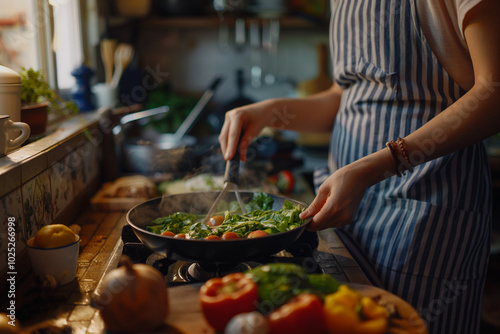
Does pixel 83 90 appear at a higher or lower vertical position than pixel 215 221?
higher

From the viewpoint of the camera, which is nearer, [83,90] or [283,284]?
[283,284]

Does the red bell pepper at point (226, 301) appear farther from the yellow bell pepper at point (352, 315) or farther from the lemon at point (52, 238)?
the lemon at point (52, 238)

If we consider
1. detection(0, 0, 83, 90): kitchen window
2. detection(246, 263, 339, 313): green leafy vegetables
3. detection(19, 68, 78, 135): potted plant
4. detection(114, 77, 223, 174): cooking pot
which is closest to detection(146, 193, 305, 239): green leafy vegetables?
detection(246, 263, 339, 313): green leafy vegetables

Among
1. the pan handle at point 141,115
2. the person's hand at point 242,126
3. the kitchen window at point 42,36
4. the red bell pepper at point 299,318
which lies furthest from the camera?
the pan handle at point 141,115

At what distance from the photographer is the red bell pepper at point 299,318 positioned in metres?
0.64

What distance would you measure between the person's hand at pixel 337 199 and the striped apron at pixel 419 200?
26 cm

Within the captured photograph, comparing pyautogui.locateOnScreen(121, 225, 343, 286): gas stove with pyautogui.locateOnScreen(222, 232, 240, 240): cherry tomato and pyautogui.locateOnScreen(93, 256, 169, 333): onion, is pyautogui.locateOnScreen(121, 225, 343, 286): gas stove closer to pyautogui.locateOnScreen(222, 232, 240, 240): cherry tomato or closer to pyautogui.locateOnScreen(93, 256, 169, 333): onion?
pyautogui.locateOnScreen(222, 232, 240, 240): cherry tomato

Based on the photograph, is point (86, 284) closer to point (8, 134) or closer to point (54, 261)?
point (54, 261)

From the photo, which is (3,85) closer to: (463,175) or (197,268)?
(197,268)

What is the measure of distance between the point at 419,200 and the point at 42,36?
1529mm

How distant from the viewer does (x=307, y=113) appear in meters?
1.47

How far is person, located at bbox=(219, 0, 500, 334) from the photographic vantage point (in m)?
0.95

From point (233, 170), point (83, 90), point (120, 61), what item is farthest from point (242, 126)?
point (120, 61)


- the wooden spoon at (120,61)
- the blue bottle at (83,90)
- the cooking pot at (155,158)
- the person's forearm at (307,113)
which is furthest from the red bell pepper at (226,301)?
the wooden spoon at (120,61)
